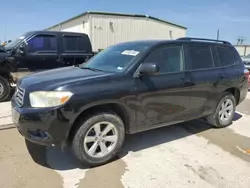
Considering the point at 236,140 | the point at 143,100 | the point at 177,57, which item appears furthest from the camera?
the point at 236,140

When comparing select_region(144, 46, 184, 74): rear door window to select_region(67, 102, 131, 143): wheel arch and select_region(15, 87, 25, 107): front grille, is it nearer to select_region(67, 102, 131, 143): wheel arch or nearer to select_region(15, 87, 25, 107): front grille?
select_region(67, 102, 131, 143): wheel arch

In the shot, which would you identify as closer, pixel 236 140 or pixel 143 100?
pixel 143 100

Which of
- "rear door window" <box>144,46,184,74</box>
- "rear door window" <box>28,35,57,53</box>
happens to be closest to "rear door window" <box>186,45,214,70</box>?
"rear door window" <box>144,46,184,74</box>

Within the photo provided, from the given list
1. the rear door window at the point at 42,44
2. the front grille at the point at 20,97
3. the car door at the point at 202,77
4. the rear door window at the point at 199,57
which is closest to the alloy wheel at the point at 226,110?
the car door at the point at 202,77

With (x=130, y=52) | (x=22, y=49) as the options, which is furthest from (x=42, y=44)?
(x=130, y=52)

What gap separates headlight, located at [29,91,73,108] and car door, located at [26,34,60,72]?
5.02 m

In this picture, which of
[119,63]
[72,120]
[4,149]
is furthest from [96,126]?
[4,149]

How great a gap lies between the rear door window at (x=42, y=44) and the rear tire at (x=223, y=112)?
5360mm

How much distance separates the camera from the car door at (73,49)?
8.12 meters

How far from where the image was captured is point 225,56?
16.3 ft

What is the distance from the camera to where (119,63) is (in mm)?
3730

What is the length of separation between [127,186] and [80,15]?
20142 mm

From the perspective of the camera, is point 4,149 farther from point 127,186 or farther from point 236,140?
point 236,140

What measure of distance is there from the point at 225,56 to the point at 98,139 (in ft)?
10.5
